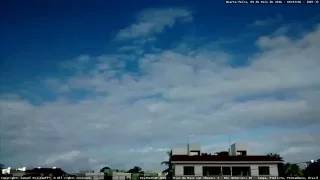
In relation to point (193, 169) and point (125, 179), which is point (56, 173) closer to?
point (125, 179)

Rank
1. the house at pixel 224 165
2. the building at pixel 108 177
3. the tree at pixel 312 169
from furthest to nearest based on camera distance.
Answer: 1. the tree at pixel 312 169
2. the building at pixel 108 177
3. the house at pixel 224 165

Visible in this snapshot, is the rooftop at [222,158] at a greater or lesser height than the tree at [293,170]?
greater

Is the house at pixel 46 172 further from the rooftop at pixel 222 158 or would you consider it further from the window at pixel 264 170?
the window at pixel 264 170

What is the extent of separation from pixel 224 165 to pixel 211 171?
2.42m

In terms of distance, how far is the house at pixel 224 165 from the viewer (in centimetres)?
6291

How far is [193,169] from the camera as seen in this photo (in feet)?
208

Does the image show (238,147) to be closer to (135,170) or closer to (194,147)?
(194,147)

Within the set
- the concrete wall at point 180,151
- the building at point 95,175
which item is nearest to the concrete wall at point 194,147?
the concrete wall at point 180,151

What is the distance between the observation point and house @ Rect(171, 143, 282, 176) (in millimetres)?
62906

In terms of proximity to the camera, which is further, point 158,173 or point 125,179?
point 158,173

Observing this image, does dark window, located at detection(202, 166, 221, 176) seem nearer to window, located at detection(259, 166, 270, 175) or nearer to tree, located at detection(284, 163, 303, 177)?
window, located at detection(259, 166, 270, 175)

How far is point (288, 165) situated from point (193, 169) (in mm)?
27765

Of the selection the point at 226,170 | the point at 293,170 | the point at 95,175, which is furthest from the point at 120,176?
the point at 293,170

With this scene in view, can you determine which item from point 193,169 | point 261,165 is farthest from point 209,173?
point 261,165
